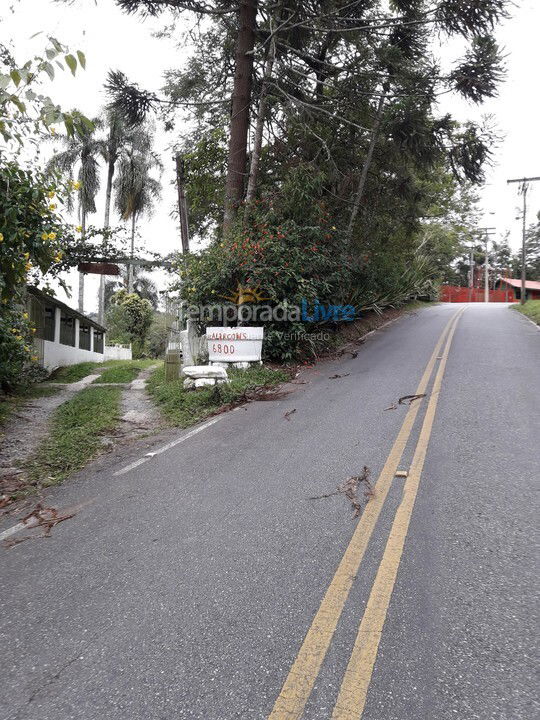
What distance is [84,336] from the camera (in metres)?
25.5

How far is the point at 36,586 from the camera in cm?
306

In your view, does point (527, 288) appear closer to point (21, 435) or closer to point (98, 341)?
point (98, 341)

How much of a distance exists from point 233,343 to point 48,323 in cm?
1223

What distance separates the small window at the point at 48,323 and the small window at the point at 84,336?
4.62 metres

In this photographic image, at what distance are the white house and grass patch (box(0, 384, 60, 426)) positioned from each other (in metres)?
4.04

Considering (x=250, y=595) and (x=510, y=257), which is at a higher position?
(x=510, y=257)

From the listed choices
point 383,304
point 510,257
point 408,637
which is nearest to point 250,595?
point 408,637

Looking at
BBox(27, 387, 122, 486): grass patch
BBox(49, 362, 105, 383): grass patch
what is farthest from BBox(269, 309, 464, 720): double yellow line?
BBox(49, 362, 105, 383): grass patch

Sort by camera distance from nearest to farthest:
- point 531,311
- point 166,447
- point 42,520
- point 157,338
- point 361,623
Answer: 1. point 361,623
2. point 42,520
3. point 166,447
4. point 531,311
5. point 157,338

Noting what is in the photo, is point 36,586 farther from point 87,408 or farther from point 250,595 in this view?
point 87,408

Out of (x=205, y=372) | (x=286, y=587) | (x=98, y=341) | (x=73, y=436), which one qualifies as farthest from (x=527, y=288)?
(x=286, y=587)

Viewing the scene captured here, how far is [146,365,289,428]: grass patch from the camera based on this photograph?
775 centimetres

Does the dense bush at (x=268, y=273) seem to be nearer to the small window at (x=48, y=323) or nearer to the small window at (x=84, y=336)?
the small window at (x=48, y=323)

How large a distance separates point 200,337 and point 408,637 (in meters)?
9.26
